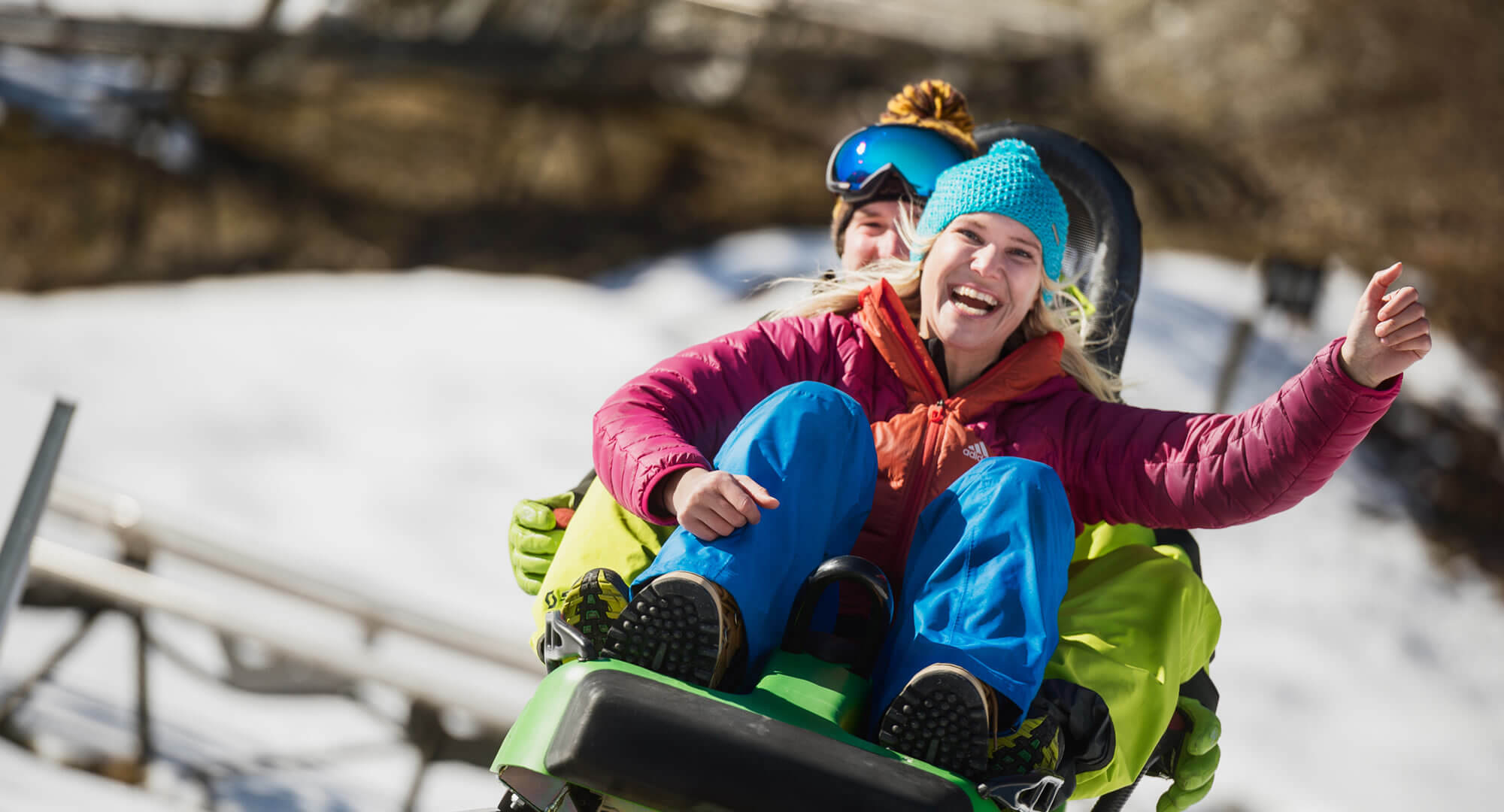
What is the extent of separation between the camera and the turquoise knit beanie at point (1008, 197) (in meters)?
1.36

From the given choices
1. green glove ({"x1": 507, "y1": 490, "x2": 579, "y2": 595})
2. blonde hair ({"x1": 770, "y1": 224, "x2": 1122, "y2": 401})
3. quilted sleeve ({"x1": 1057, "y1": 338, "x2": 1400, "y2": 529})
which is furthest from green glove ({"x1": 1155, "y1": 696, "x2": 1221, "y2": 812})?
green glove ({"x1": 507, "y1": 490, "x2": 579, "y2": 595})

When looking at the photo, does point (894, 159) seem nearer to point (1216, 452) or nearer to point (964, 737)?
point (1216, 452)

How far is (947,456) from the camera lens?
50.1 inches

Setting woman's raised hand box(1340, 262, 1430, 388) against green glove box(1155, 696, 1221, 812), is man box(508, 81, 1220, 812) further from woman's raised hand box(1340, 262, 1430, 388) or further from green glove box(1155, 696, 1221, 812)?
woman's raised hand box(1340, 262, 1430, 388)

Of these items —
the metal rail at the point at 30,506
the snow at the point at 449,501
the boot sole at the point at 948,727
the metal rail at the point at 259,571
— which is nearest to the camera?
the boot sole at the point at 948,727

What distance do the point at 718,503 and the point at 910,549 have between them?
228 mm

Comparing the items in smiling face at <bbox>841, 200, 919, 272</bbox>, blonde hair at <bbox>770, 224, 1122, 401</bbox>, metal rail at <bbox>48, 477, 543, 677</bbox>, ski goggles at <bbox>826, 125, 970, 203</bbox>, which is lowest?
metal rail at <bbox>48, 477, 543, 677</bbox>

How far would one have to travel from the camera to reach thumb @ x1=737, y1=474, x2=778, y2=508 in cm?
105

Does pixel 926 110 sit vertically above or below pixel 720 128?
below

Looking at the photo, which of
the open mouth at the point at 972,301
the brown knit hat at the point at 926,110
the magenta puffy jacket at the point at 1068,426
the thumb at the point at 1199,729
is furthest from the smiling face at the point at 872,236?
the thumb at the point at 1199,729

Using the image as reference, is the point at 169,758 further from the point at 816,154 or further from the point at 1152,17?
the point at 1152,17

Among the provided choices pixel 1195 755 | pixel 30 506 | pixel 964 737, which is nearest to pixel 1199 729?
pixel 1195 755

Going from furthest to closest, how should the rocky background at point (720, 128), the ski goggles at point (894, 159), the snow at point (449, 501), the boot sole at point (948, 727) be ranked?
1. the rocky background at point (720, 128)
2. the snow at point (449, 501)
3. the ski goggles at point (894, 159)
4. the boot sole at point (948, 727)

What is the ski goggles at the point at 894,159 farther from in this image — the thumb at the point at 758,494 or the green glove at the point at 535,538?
the thumb at the point at 758,494
